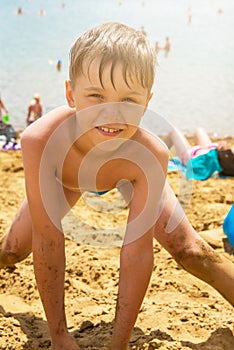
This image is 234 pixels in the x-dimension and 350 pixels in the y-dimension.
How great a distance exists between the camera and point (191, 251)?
2512 mm

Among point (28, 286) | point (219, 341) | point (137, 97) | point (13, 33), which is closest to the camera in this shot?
point (137, 97)

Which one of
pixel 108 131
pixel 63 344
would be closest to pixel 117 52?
pixel 108 131

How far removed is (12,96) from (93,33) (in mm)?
10209

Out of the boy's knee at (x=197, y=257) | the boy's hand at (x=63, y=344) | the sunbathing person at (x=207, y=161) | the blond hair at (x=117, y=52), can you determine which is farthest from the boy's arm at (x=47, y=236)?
the sunbathing person at (x=207, y=161)

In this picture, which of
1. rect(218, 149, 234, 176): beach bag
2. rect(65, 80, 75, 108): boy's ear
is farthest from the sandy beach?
rect(218, 149, 234, 176): beach bag

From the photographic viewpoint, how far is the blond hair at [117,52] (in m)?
1.96

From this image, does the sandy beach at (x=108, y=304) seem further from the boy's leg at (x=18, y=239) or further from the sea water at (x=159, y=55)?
the sea water at (x=159, y=55)

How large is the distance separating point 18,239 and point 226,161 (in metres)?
3.86

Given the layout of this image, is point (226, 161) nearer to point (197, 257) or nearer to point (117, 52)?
point (197, 257)

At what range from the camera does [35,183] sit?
6.98 ft

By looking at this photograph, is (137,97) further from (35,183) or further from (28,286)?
(28,286)

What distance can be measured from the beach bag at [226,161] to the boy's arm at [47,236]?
13.4ft

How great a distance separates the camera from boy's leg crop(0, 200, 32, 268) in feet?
8.46

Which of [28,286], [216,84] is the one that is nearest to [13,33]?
[216,84]
